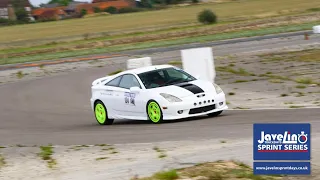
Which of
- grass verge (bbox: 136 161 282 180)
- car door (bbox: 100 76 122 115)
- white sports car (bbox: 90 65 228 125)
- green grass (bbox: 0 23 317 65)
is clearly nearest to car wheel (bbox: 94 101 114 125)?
white sports car (bbox: 90 65 228 125)

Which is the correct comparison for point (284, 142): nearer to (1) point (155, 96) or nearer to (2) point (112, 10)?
(1) point (155, 96)

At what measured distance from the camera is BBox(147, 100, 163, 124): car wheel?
16500mm

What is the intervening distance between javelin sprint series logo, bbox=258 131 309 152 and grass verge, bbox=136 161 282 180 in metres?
1.09

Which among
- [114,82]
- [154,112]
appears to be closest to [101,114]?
[114,82]

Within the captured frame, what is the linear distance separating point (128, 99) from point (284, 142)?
10.0 meters

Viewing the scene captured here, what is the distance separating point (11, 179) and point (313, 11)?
74822mm

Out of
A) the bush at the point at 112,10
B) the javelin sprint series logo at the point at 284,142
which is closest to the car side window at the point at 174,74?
the javelin sprint series logo at the point at 284,142

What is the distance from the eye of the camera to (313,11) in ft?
271

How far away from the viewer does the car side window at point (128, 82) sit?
17562 millimetres

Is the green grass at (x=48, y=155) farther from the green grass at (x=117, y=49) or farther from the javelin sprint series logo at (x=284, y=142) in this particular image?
the green grass at (x=117, y=49)

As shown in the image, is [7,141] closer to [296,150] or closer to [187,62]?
[187,62]

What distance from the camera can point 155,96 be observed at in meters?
16.6

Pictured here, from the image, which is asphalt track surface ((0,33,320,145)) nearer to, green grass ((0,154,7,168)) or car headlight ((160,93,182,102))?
car headlight ((160,93,182,102))

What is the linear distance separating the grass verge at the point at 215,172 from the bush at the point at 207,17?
6563 cm
